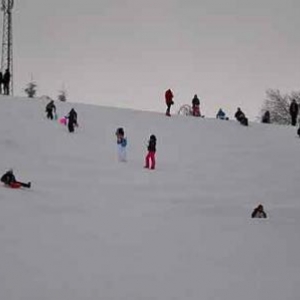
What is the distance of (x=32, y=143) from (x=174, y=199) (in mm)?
9376

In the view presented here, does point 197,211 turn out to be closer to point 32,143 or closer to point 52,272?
point 52,272

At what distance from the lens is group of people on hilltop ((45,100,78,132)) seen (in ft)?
109

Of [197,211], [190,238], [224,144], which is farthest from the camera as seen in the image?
[224,144]

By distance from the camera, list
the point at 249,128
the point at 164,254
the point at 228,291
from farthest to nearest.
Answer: the point at 249,128
the point at 164,254
the point at 228,291

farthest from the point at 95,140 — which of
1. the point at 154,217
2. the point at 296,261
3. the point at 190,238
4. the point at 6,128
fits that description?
the point at 296,261

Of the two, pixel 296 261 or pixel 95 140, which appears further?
pixel 95 140

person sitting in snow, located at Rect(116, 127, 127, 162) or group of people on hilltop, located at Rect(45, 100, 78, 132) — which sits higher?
group of people on hilltop, located at Rect(45, 100, 78, 132)

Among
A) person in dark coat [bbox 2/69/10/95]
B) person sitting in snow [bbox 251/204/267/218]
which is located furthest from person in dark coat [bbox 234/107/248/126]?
person sitting in snow [bbox 251/204/267/218]

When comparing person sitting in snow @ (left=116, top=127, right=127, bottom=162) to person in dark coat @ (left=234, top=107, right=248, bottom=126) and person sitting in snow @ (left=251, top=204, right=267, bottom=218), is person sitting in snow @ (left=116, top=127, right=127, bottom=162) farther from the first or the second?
person in dark coat @ (left=234, top=107, right=248, bottom=126)

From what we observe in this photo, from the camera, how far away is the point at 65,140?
32000 mm

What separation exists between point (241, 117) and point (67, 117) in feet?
33.8

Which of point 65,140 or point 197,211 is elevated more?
point 65,140

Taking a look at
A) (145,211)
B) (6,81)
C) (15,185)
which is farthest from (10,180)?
(6,81)

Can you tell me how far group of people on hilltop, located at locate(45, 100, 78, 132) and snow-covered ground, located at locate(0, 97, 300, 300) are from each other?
15.1 inches
